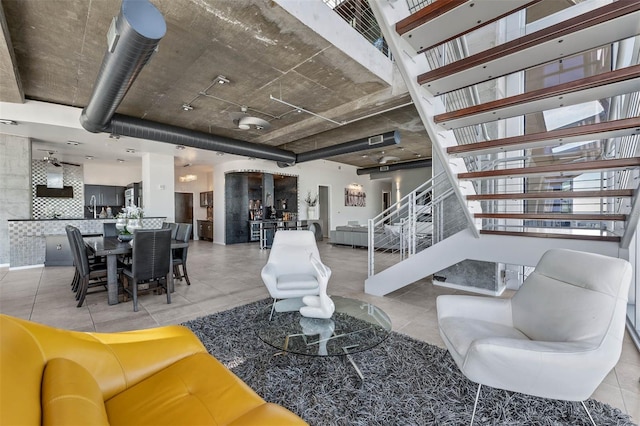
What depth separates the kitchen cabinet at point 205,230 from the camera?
1123cm

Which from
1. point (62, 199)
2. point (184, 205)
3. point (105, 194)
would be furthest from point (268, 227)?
point (62, 199)

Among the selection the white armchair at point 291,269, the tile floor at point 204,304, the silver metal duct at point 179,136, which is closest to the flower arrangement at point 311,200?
the silver metal duct at point 179,136

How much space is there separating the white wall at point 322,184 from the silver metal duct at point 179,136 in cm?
251

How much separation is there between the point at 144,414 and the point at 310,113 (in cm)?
545

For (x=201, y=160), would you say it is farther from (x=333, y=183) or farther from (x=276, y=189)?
(x=333, y=183)

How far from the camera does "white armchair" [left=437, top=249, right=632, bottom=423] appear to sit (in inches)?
53.6

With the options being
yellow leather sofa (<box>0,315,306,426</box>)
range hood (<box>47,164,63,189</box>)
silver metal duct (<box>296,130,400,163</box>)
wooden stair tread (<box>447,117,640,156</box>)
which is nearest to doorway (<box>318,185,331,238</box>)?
silver metal duct (<box>296,130,400,163</box>)

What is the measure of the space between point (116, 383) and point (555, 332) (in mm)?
2368

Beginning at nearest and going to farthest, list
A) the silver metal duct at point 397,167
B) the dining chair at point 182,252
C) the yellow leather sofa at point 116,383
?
the yellow leather sofa at point 116,383, the dining chair at point 182,252, the silver metal duct at point 397,167

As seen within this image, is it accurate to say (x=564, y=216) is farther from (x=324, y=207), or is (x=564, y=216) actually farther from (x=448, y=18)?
(x=324, y=207)

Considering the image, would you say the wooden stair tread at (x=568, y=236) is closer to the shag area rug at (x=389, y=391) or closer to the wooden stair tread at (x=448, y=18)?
the shag area rug at (x=389, y=391)

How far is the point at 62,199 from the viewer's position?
929 centimetres

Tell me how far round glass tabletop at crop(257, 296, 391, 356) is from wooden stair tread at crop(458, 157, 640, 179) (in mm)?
1487

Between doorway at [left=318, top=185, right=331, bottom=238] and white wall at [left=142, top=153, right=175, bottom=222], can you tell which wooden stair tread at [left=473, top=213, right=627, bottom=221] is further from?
doorway at [left=318, top=185, right=331, bottom=238]
